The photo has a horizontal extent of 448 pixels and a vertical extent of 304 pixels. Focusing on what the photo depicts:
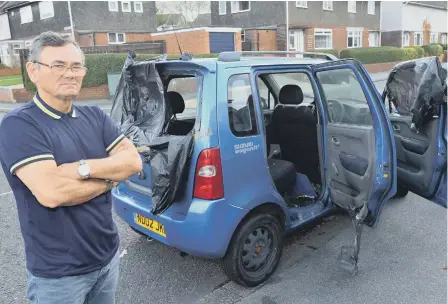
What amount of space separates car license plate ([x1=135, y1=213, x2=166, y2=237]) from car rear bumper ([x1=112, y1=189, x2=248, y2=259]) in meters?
0.07

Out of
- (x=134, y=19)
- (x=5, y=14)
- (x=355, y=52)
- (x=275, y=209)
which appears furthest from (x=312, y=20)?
(x=275, y=209)

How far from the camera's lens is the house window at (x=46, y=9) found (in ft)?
94.9

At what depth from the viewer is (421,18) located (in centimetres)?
3766

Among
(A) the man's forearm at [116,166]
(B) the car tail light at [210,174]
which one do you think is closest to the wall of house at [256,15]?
(B) the car tail light at [210,174]

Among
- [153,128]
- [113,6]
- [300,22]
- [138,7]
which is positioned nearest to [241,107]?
[153,128]

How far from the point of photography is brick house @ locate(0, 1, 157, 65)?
2803 centimetres

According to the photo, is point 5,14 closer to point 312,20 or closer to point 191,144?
point 312,20

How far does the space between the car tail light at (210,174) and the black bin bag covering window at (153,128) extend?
0.38ft

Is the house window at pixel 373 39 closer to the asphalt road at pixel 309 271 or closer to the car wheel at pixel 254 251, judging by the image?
the asphalt road at pixel 309 271

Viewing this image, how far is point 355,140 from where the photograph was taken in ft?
11.6

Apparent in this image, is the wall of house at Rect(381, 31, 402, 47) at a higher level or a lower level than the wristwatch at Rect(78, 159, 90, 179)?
higher

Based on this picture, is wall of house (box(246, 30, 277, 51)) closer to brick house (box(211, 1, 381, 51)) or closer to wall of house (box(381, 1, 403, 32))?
brick house (box(211, 1, 381, 51))

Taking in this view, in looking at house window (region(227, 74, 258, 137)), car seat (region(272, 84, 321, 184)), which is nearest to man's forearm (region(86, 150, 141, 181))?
house window (region(227, 74, 258, 137))

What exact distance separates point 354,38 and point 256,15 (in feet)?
31.9
